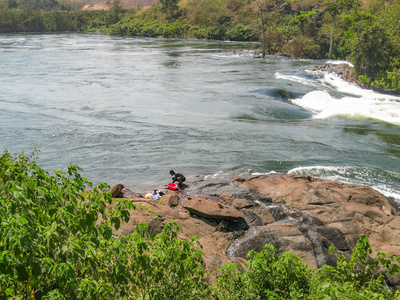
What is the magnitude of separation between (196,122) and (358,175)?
7.58 m

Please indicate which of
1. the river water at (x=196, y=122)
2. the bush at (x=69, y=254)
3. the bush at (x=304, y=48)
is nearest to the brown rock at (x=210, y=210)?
the river water at (x=196, y=122)

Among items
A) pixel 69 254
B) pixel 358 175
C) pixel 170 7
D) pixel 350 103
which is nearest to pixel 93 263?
pixel 69 254

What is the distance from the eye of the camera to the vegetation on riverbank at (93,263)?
119 inches

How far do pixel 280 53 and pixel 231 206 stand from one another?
32094mm

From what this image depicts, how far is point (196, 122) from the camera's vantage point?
1691 centimetres

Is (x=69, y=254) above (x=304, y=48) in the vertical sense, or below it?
below

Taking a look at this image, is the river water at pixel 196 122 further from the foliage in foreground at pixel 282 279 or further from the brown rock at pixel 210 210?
the foliage in foreground at pixel 282 279

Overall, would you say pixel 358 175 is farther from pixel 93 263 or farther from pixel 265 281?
pixel 93 263

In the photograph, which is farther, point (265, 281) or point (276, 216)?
point (276, 216)

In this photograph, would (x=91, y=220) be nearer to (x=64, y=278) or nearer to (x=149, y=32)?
(x=64, y=278)

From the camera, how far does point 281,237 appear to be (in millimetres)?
7121

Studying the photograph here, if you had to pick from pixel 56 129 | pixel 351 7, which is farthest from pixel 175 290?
pixel 351 7

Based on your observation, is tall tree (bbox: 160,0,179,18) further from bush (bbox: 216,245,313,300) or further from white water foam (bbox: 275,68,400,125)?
bush (bbox: 216,245,313,300)

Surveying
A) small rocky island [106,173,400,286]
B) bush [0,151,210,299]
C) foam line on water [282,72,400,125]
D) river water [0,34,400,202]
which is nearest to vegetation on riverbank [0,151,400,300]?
bush [0,151,210,299]
